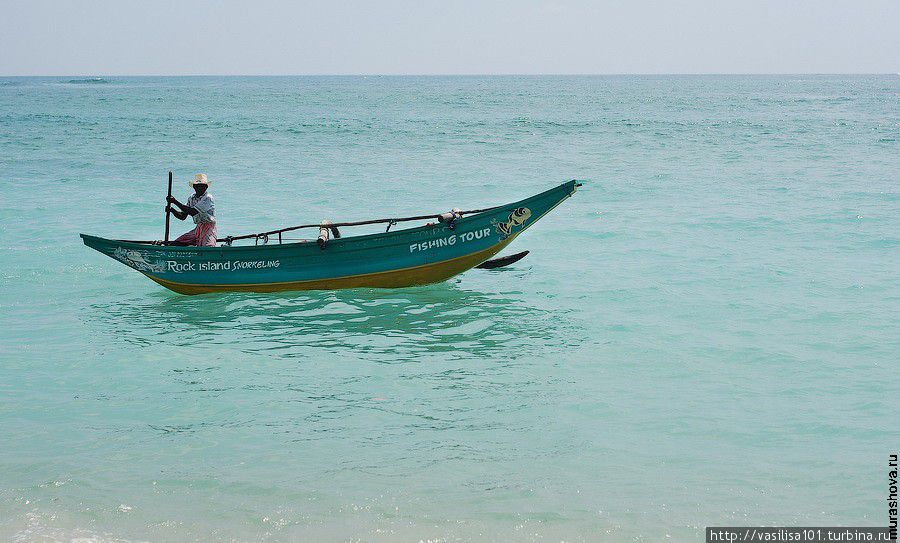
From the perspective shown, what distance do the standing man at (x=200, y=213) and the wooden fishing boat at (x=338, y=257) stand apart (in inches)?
14.3

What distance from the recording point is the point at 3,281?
15617 millimetres

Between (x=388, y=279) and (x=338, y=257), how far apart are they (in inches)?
36.4

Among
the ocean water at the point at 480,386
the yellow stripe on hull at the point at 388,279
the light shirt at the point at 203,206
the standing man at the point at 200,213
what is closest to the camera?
the ocean water at the point at 480,386

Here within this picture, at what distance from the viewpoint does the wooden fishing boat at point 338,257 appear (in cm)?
1305

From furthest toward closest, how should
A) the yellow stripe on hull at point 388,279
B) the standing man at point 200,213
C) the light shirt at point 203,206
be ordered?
the yellow stripe on hull at point 388,279 → the light shirt at point 203,206 → the standing man at point 200,213

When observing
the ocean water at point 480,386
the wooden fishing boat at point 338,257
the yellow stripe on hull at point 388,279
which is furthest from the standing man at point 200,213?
the ocean water at point 480,386

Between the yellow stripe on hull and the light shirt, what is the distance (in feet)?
3.86

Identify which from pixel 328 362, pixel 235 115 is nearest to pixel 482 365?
pixel 328 362

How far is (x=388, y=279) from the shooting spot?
44.6ft

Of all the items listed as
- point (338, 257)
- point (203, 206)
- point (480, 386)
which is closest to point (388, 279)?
point (338, 257)

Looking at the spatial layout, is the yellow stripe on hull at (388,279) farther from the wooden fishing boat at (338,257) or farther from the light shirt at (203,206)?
the light shirt at (203,206)

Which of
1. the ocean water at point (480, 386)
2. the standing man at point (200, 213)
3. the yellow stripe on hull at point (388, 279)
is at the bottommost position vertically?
the ocean water at point (480, 386)

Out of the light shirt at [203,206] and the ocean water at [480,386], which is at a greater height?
the light shirt at [203,206]

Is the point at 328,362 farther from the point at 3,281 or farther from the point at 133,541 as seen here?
the point at 3,281
